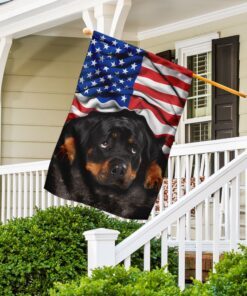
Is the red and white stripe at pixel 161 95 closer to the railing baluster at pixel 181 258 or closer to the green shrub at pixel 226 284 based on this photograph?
the railing baluster at pixel 181 258

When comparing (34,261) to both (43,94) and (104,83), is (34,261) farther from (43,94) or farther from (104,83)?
(43,94)

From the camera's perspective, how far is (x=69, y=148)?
928cm

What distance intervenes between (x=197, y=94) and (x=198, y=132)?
0.53 metres

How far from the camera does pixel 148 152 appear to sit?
9.11 metres

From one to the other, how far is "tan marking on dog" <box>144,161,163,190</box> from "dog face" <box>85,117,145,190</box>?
13 cm

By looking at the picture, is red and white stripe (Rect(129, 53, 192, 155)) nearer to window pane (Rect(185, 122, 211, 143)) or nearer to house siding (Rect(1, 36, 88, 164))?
window pane (Rect(185, 122, 211, 143))

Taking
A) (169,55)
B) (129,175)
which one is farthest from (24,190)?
(129,175)

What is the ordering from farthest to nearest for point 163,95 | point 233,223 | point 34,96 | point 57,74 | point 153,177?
point 57,74, point 34,96, point 163,95, point 153,177, point 233,223

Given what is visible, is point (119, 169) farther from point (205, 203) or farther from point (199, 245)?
point (199, 245)

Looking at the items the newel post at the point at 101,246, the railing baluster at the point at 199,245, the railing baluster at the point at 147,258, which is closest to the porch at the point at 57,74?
the railing baluster at the point at 199,245

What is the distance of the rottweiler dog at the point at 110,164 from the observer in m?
9.05

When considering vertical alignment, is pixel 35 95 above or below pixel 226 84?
above

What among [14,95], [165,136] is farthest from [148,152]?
[14,95]

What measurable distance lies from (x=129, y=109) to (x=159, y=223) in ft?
4.34
